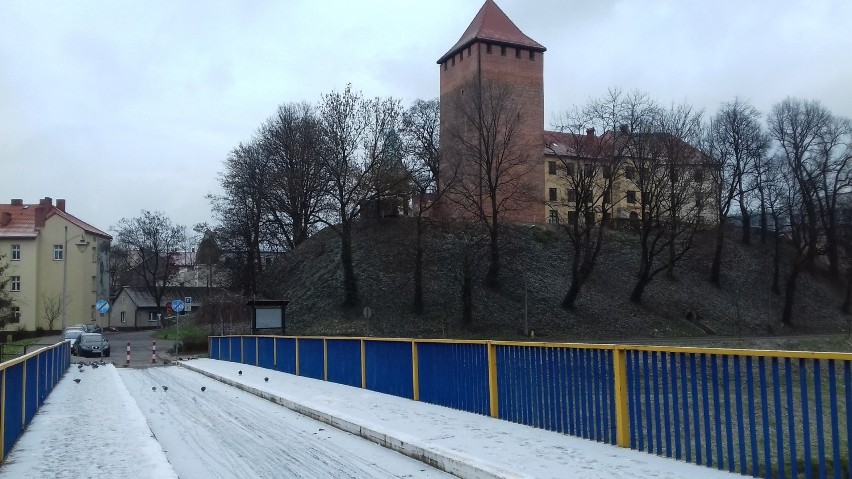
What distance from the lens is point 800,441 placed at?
651 centimetres

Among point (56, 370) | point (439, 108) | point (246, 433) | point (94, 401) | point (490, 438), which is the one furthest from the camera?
point (439, 108)

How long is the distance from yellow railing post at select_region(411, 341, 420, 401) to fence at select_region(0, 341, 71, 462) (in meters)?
6.27

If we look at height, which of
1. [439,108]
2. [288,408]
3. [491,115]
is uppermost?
[439,108]

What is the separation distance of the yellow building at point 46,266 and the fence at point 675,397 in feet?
211

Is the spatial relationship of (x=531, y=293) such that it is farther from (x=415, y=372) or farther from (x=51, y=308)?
(x=51, y=308)

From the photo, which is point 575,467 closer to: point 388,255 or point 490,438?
point 490,438

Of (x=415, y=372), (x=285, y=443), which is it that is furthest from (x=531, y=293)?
(x=285, y=443)

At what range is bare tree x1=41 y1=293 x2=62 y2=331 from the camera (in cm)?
6956

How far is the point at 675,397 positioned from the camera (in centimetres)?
775

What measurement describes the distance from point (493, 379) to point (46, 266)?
237 feet

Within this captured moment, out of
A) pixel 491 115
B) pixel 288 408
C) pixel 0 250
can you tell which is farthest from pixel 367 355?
pixel 0 250

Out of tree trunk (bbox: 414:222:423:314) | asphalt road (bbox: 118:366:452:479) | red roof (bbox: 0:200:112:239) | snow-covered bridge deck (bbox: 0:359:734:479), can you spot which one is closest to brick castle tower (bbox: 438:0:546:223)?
tree trunk (bbox: 414:222:423:314)

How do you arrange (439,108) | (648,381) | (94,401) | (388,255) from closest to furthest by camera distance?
(648,381)
(94,401)
(388,255)
(439,108)

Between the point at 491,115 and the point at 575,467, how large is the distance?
46.7 metres
